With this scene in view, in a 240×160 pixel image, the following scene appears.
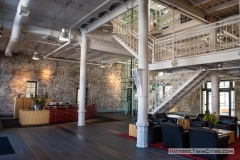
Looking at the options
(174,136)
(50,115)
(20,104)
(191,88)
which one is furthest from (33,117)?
(191,88)

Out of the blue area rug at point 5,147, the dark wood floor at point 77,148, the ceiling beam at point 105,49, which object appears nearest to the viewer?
the dark wood floor at point 77,148

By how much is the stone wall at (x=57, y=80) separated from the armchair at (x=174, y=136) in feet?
34.7

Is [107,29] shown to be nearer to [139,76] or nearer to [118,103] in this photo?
[139,76]

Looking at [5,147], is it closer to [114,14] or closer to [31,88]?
[114,14]

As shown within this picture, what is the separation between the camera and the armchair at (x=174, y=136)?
5176 millimetres

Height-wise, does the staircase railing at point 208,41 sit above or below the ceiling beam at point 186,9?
below

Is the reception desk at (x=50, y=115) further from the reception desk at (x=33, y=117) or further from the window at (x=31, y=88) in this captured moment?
the window at (x=31, y=88)

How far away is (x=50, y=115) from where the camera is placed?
9.89 meters

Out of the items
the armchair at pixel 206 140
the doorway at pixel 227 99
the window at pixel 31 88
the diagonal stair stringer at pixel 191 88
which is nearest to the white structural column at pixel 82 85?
the diagonal stair stringer at pixel 191 88

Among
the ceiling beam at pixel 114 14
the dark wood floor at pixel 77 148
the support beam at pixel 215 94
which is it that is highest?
the ceiling beam at pixel 114 14

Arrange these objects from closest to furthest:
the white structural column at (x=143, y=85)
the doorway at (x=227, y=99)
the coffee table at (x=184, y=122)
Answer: the white structural column at (x=143, y=85), the coffee table at (x=184, y=122), the doorway at (x=227, y=99)

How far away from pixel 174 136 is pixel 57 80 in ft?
36.4

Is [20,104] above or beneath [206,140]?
above

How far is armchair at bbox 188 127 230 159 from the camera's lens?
454 cm
